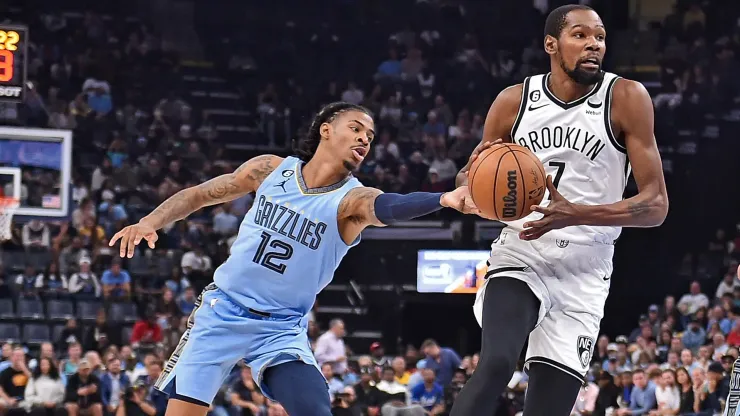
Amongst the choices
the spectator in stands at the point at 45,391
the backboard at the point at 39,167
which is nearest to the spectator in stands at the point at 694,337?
the spectator in stands at the point at 45,391

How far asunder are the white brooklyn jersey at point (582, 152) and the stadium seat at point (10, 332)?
11379 millimetres

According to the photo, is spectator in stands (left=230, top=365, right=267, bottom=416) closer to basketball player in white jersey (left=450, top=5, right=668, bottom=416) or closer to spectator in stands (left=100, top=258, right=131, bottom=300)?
spectator in stands (left=100, top=258, right=131, bottom=300)

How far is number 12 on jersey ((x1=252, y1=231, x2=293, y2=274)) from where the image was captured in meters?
5.69

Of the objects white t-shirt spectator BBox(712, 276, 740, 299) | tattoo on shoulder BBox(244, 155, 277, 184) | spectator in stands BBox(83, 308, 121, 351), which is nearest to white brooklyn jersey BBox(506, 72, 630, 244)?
tattoo on shoulder BBox(244, 155, 277, 184)

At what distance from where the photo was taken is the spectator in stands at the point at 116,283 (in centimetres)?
1575

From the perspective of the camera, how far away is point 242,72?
70.4 ft

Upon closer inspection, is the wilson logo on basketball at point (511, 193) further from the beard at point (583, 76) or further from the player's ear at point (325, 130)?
the player's ear at point (325, 130)

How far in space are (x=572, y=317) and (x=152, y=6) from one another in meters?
18.6

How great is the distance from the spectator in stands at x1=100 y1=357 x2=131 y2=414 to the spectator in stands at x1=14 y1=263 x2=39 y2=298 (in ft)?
9.53

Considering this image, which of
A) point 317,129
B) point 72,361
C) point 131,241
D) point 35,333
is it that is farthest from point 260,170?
point 35,333

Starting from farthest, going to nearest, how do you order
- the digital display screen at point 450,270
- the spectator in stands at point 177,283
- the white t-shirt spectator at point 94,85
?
the white t-shirt spectator at point 94,85, the digital display screen at point 450,270, the spectator in stands at point 177,283

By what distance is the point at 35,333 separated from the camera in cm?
1520

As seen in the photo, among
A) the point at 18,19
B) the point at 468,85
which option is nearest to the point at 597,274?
the point at 468,85

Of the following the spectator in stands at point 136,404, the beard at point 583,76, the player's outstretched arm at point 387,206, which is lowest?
the spectator in stands at point 136,404
